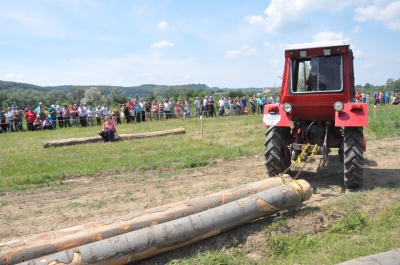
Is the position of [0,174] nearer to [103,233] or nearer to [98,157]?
[98,157]

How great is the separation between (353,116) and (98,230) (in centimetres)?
495

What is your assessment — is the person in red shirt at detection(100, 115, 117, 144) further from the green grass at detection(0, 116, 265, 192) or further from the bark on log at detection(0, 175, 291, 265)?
the bark on log at detection(0, 175, 291, 265)

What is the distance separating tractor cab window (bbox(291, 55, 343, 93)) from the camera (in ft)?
22.2

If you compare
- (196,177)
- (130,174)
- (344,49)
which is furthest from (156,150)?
(344,49)

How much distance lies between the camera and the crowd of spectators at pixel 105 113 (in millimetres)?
21267

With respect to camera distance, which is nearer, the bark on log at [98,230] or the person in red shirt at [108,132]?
the bark on log at [98,230]

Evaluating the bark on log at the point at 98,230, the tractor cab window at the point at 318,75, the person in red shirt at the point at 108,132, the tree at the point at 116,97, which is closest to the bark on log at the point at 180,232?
the bark on log at the point at 98,230

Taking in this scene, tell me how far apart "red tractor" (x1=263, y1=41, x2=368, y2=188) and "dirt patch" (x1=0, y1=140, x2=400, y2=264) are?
2.84 feet

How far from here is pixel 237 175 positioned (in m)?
8.16

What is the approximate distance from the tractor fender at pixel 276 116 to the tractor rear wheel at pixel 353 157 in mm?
1158

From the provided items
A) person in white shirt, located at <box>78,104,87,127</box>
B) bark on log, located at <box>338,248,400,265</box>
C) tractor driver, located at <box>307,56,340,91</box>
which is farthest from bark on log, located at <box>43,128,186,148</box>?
bark on log, located at <box>338,248,400,265</box>

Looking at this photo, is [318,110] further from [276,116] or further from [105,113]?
[105,113]

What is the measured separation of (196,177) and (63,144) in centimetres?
786

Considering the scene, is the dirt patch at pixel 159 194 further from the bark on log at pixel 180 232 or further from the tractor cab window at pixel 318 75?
the tractor cab window at pixel 318 75
